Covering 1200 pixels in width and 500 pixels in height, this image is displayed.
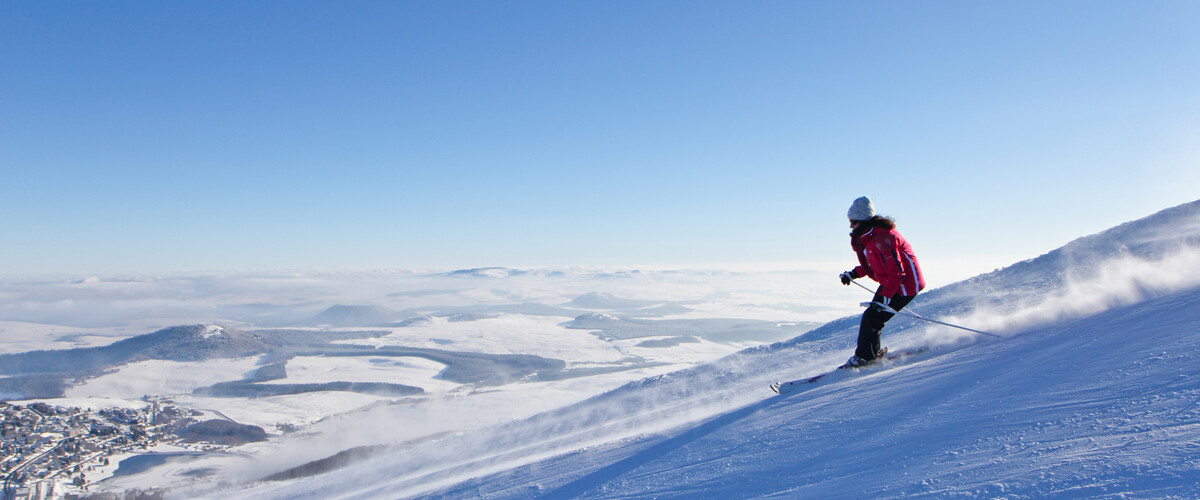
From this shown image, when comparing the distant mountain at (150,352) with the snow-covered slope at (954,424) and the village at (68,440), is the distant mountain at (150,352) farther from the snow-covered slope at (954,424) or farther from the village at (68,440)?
the snow-covered slope at (954,424)

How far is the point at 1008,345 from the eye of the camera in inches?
180

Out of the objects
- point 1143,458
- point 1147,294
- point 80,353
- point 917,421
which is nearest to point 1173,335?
point 917,421

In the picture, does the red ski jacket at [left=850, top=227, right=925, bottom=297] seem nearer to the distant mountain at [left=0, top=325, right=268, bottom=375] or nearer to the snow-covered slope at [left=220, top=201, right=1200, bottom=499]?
the snow-covered slope at [left=220, top=201, right=1200, bottom=499]

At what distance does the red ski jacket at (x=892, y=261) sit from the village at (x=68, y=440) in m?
44.6

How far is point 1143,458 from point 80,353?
494 feet

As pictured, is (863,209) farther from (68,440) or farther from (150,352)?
(150,352)

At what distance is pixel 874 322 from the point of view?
5.50 m

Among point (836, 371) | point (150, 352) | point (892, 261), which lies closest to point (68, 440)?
point (836, 371)

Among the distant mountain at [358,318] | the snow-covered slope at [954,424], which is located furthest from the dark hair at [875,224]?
the distant mountain at [358,318]

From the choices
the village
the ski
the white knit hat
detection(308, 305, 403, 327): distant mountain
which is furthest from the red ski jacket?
detection(308, 305, 403, 327): distant mountain

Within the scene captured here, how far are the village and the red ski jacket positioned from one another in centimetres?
4460

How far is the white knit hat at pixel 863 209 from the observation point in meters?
5.38

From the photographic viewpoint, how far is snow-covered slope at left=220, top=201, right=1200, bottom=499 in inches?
79.7

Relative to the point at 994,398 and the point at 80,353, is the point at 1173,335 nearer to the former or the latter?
the point at 994,398
